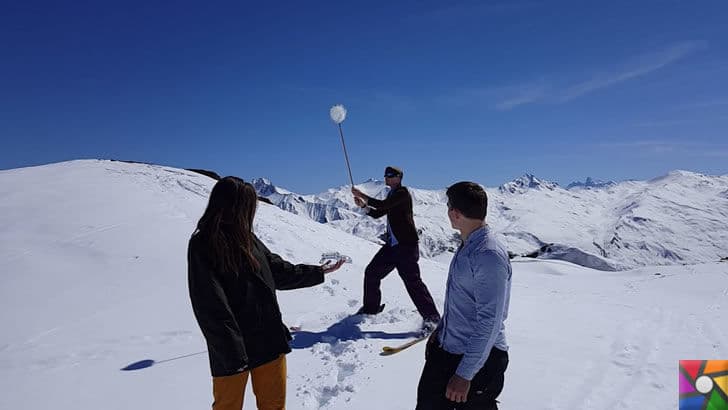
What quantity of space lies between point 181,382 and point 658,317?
9.10 meters

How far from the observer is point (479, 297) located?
293cm

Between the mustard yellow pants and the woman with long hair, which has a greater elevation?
the woman with long hair

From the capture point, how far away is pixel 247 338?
3166 mm

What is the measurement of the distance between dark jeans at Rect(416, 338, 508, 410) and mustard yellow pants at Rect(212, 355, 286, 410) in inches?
42.0

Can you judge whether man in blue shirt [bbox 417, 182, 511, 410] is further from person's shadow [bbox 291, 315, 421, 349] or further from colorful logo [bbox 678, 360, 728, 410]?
person's shadow [bbox 291, 315, 421, 349]

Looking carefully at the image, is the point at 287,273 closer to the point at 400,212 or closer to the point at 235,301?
the point at 235,301

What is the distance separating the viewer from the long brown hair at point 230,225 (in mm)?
3021

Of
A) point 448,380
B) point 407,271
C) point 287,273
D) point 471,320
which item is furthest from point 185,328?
point 471,320

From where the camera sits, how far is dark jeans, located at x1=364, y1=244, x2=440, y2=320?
6656 mm

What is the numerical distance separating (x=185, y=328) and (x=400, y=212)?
362 centimetres

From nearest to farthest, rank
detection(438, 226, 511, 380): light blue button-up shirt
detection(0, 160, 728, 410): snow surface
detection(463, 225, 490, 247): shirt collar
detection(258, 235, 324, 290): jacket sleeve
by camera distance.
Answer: detection(438, 226, 511, 380): light blue button-up shirt, detection(463, 225, 490, 247): shirt collar, detection(258, 235, 324, 290): jacket sleeve, detection(0, 160, 728, 410): snow surface

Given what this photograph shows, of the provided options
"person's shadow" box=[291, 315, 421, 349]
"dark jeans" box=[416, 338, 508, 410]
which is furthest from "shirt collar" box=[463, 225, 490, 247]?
"person's shadow" box=[291, 315, 421, 349]

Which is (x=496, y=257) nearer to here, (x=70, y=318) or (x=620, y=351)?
(x=620, y=351)

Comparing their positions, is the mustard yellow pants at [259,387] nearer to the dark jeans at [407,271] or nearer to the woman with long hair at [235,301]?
the woman with long hair at [235,301]
